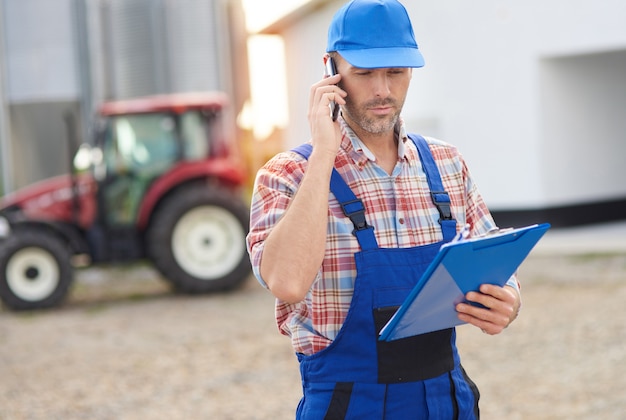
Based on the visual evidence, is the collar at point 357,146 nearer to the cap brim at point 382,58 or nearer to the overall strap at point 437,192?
the overall strap at point 437,192

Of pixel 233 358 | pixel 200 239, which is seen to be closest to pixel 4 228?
pixel 200 239

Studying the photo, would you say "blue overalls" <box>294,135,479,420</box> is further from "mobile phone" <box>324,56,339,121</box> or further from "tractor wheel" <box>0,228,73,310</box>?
"tractor wheel" <box>0,228,73,310</box>

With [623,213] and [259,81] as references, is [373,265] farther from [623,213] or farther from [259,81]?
[259,81]

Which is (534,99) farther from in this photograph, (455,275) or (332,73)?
(455,275)

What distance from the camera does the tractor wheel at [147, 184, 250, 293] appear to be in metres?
9.41

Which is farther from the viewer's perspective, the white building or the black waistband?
the white building

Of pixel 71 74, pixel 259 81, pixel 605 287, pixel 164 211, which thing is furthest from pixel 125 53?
pixel 605 287

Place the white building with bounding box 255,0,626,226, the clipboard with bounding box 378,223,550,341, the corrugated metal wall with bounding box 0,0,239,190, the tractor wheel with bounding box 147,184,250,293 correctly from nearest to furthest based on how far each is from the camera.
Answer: the clipboard with bounding box 378,223,550,341 → the tractor wheel with bounding box 147,184,250,293 → the white building with bounding box 255,0,626,226 → the corrugated metal wall with bounding box 0,0,239,190

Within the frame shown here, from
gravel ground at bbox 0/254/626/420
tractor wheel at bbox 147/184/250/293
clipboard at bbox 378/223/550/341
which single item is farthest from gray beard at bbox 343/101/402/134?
tractor wheel at bbox 147/184/250/293

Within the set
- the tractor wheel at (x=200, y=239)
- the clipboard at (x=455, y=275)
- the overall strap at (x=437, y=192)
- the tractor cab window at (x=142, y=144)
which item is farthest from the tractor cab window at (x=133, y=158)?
the clipboard at (x=455, y=275)

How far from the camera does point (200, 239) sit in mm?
9562

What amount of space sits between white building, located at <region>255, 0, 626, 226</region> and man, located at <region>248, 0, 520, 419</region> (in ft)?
33.9

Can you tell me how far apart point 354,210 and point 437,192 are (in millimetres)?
217

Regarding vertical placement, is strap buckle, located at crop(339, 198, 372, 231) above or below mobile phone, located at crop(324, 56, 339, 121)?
below
